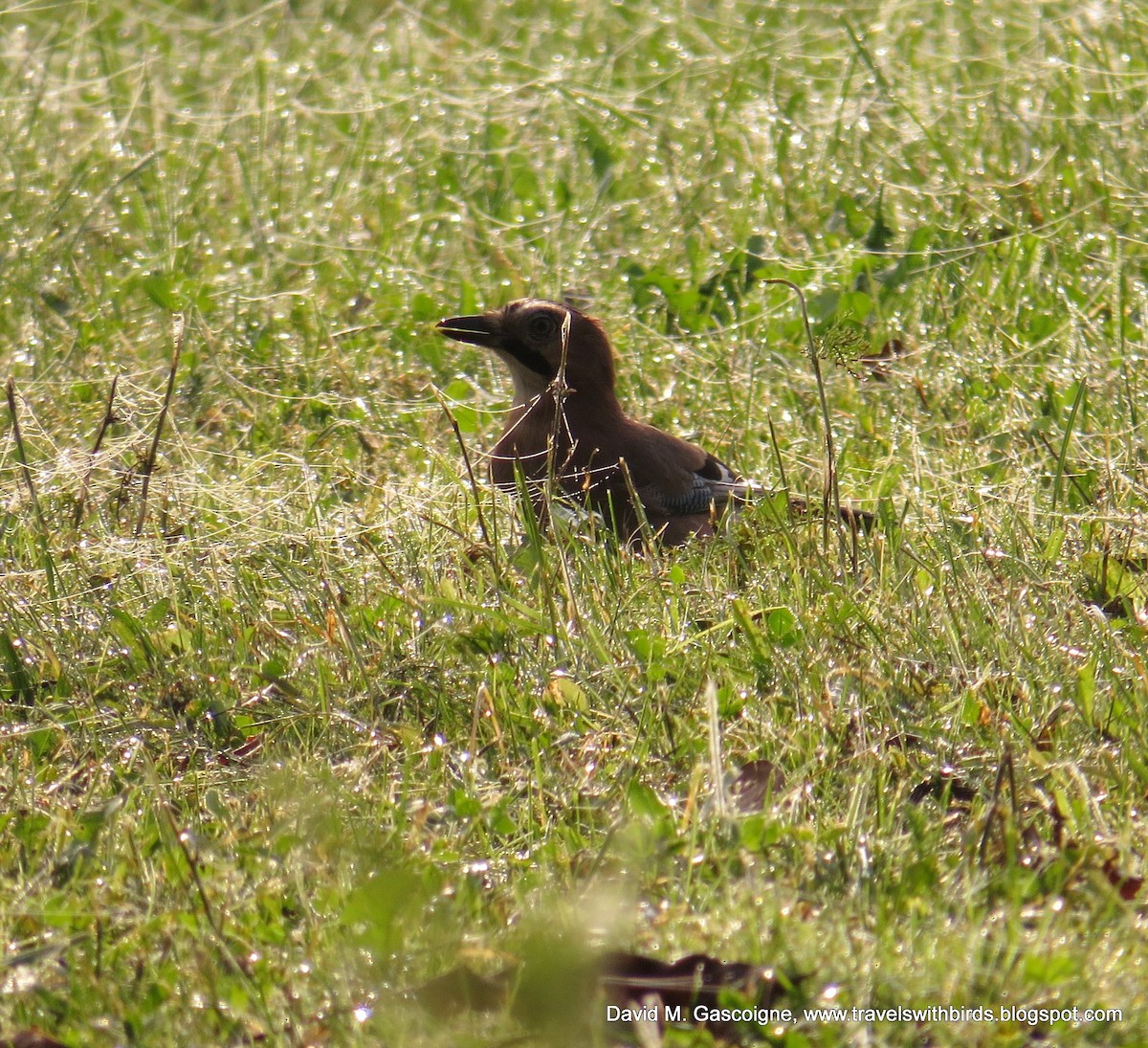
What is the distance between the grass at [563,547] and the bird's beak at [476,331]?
354 millimetres

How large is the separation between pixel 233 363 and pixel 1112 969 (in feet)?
12.9

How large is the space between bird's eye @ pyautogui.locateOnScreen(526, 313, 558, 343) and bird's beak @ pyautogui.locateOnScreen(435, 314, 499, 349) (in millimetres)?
112

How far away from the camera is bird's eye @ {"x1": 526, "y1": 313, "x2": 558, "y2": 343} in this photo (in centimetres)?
507

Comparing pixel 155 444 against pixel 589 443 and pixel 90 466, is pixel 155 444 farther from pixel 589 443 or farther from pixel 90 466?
pixel 589 443

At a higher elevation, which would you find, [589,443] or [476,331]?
[476,331]

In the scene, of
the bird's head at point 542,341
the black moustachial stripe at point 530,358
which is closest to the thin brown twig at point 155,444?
the bird's head at point 542,341

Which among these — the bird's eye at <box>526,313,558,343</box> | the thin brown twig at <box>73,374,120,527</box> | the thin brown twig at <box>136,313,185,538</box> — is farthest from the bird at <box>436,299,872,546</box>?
the thin brown twig at <box>73,374,120,527</box>

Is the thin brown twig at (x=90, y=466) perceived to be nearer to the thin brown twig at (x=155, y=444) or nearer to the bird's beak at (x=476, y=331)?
the thin brown twig at (x=155, y=444)

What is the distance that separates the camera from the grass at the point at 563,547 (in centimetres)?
259

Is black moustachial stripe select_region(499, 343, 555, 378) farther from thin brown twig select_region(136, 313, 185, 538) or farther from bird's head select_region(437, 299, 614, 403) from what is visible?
thin brown twig select_region(136, 313, 185, 538)

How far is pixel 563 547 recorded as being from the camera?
410 cm

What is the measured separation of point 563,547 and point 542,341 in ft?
3.86

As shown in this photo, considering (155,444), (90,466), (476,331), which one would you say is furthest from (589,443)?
(90,466)

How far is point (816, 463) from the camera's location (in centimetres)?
483
